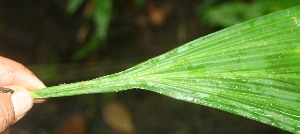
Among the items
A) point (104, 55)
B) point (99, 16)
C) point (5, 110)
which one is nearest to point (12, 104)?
point (5, 110)

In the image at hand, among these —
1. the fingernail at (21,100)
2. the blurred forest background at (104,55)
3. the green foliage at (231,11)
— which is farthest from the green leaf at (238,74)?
the blurred forest background at (104,55)

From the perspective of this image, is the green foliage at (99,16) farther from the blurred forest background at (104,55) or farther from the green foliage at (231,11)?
the green foliage at (231,11)

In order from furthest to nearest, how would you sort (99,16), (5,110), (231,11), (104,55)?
(104,55) < (99,16) < (231,11) < (5,110)

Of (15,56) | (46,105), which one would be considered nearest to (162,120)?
(46,105)

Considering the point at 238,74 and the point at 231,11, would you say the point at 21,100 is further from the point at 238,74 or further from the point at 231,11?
the point at 231,11

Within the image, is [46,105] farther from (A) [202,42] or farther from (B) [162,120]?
(A) [202,42]

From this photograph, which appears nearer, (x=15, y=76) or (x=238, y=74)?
(x=238, y=74)

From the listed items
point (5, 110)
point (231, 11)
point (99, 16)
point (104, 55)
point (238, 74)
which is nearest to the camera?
point (238, 74)

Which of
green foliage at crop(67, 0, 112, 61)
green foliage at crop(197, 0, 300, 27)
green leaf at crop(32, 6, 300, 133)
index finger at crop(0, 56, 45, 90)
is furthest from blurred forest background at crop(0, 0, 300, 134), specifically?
green leaf at crop(32, 6, 300, 133)
